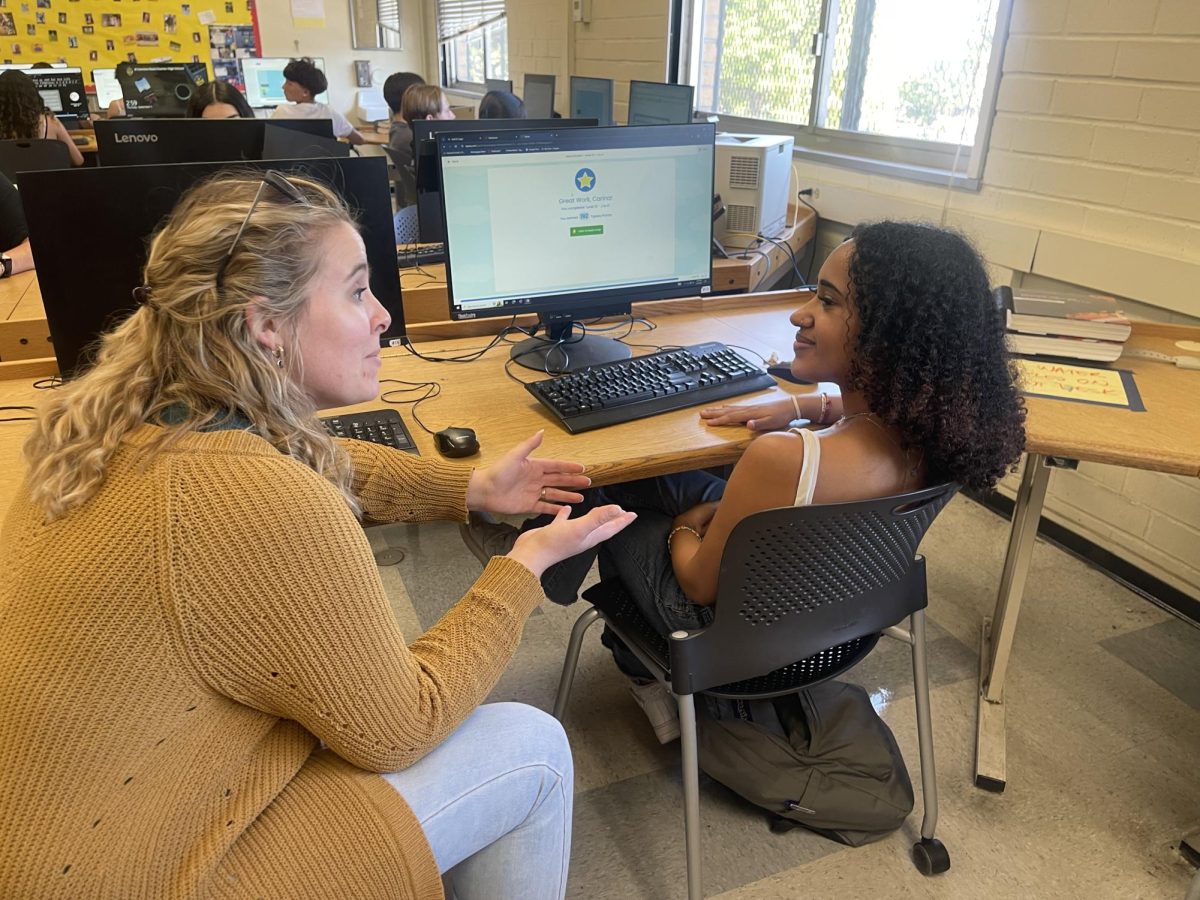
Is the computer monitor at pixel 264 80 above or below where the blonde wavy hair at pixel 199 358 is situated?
above

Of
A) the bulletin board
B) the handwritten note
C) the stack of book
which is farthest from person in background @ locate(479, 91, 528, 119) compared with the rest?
the bulletin board

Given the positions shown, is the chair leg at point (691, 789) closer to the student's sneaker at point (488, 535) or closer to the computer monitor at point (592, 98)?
the student's sneaker at point (488, 535)

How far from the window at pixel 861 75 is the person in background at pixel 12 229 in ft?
8.93

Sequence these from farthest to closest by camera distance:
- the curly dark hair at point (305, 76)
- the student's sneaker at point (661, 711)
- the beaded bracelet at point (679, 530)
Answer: the curly dark hair at point (305, 76) < the student's sneaker at point (661, 711) < the beaded bracelet at point (679, 530)

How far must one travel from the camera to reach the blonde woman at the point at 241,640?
0.79m

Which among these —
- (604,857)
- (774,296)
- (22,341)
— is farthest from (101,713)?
(774,296)

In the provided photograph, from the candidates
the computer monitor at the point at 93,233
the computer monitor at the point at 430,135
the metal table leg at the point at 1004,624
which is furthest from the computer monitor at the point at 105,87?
the metal table leg at the point at 1004,624

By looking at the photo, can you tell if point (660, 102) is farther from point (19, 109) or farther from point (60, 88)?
point (60, 88)

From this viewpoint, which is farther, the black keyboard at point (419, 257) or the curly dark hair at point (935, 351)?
the black keyboard at point (419, 257)

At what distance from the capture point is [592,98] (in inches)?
157

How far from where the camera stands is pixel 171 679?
2.66 feet

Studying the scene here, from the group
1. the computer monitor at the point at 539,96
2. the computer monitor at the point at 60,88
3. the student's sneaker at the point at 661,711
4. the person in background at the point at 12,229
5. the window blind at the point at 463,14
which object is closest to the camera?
the student's sneaker at the point at 661,711

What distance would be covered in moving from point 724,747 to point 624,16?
4.02 metres

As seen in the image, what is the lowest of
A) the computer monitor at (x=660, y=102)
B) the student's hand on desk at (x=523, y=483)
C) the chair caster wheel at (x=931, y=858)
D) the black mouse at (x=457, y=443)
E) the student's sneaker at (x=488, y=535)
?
the chair caster wheel at (x=931, y=858)
